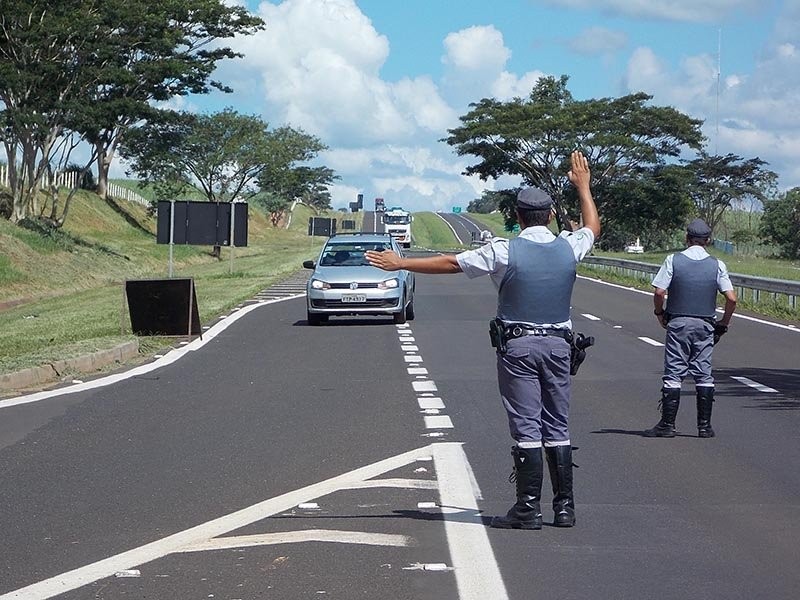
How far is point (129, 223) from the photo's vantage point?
254ft

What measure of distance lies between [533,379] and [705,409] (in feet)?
13.3

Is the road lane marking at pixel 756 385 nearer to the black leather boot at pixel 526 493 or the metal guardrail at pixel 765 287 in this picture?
the black leather boot at pixel 526 493

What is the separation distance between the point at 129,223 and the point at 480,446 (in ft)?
225

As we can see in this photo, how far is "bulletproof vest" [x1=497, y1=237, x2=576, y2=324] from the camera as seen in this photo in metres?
7.69

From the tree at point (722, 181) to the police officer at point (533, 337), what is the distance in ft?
265

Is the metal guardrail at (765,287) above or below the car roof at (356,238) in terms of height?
below

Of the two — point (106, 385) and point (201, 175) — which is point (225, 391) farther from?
point (201, 175)

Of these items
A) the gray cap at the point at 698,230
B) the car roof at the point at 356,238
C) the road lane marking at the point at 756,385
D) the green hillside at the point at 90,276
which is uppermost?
the gray cap at the point at 698,230

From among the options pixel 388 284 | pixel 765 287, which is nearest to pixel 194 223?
pixel 388 284

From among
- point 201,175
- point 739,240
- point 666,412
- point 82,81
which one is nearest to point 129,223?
point 201,175

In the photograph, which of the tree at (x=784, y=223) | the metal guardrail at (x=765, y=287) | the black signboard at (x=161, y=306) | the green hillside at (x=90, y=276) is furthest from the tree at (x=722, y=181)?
the black signboard at (x=161, y=306)

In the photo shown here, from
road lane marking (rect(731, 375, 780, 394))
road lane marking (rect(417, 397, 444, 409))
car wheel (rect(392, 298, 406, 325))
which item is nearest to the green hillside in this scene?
car wheel (rect(392, 298, 406, 325))

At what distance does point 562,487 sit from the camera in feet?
25.3

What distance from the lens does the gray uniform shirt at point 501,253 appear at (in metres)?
7.63
